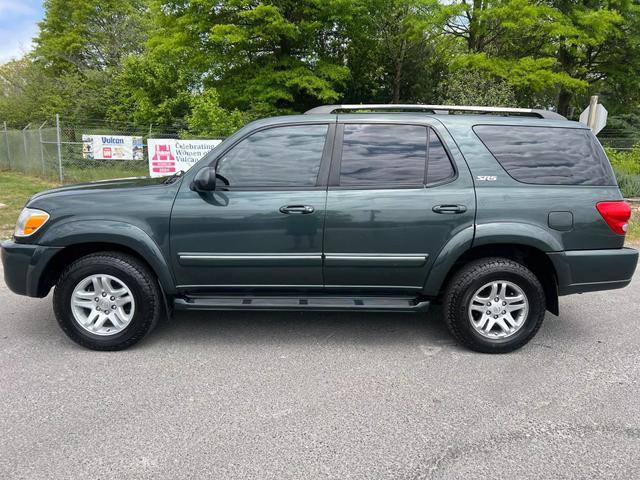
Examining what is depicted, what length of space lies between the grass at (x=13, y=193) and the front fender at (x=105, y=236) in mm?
4861

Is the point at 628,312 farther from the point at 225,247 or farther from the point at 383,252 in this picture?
the point at 225,247

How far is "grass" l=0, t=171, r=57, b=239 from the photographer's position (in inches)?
329

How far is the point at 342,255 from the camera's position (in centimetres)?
354

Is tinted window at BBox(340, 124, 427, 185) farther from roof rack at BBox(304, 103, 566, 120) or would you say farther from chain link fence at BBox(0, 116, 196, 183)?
chain link fence at BBox(0, 116, 196, 183)

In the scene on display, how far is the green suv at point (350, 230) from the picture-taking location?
138 inches

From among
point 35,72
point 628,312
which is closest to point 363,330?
point 628,312

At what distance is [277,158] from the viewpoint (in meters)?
3.65

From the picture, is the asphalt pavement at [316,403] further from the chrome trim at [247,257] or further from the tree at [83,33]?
the tree at [83,33]

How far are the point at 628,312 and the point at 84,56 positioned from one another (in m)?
37.3

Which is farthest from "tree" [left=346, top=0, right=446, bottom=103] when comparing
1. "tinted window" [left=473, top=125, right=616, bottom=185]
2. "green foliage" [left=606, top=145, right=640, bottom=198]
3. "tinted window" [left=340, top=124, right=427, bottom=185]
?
"tinted window" [left=340, top=124, right=427, bottom=185]

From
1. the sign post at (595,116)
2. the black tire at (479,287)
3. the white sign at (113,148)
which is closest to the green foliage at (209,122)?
the white sign at (113,148)

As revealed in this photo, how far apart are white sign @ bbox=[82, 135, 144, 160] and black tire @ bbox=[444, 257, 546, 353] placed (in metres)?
11.7

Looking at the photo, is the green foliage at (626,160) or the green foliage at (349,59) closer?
the green foliage at (626,160)

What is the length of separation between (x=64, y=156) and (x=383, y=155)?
13117mm
